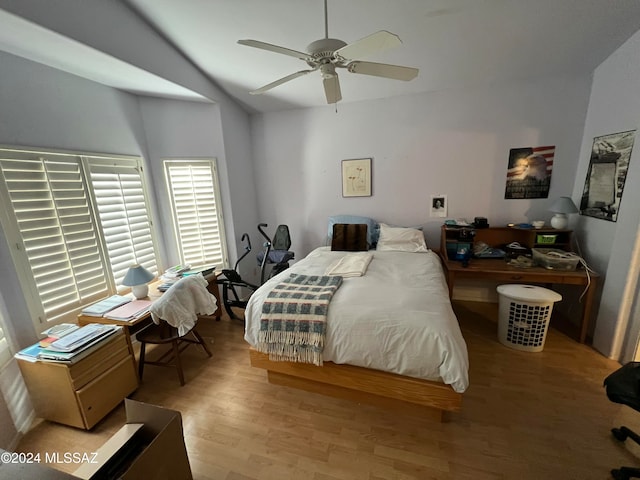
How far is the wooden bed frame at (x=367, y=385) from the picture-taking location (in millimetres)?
1537

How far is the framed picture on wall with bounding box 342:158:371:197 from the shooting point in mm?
3336

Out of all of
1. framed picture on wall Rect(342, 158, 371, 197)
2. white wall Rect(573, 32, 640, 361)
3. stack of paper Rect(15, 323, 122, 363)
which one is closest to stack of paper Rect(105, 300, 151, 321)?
stack of paper Rect(15, 323, 122, 363)

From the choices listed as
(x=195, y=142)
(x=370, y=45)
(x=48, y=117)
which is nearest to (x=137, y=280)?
(x=48, y=117)

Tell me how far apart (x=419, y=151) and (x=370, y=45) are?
2064 mm

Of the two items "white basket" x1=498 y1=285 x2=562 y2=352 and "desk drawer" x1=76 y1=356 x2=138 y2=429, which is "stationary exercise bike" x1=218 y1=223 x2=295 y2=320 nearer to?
"desk drawer" x1=76 y1=356 x2=138 y2=429

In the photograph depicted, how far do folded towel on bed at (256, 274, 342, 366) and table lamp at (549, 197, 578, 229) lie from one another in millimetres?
2433

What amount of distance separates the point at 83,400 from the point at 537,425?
290 centimetres

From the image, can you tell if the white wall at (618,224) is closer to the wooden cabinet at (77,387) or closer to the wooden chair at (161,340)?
the wooden chair at (161,340)

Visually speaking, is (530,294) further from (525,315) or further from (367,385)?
(367,385)

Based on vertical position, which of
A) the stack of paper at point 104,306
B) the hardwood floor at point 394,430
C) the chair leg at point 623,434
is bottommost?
the hardwood floor at point 394,430

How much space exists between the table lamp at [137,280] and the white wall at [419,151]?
1954 millimetres

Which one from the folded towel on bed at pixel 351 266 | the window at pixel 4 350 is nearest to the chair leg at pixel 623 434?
the folded towel on bed at pixel 351 266

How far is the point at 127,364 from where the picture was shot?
1.92 metres

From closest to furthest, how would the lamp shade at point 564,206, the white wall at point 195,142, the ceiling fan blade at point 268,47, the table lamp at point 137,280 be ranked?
the ceiling fan blade at point 268,47, the table lamp at point 137,280, the lamp shade at point 564,206, the white wall at point 195,142
